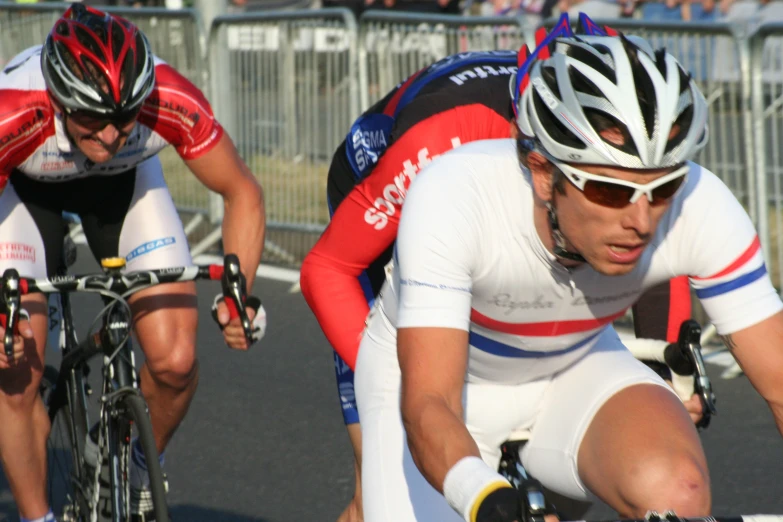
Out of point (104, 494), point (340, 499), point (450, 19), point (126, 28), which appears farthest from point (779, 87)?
point (104, 494)

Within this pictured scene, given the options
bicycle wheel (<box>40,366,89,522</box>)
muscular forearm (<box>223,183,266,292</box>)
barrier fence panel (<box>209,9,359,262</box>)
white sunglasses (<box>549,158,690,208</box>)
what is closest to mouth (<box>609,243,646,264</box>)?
white sunglasses (<box>549,158,690,208</box>)

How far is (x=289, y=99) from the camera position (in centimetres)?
1046

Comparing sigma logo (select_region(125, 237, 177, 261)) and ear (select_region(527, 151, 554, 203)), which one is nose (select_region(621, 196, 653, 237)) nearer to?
ear (select_region(527, 151, 554, 203))

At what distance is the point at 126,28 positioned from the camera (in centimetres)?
485

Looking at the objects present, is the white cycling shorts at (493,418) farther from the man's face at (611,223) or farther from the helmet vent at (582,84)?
the helmet vent at (582,84)

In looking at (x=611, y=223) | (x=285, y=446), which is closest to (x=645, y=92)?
(x=611, y=223)

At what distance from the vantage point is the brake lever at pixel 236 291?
4.48m

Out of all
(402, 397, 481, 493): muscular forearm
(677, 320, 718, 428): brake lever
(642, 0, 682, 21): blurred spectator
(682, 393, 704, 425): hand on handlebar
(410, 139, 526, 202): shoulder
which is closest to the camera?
(402, 397, 481, 493): muscular forearm

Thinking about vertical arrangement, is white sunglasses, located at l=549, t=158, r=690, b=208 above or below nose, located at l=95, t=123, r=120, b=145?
above

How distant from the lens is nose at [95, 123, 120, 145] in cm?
459

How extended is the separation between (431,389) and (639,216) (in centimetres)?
60

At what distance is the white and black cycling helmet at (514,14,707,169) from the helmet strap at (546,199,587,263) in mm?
155

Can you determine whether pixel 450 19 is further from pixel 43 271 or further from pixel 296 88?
pixel 43 271

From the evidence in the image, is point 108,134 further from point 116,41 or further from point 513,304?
point 513,304
